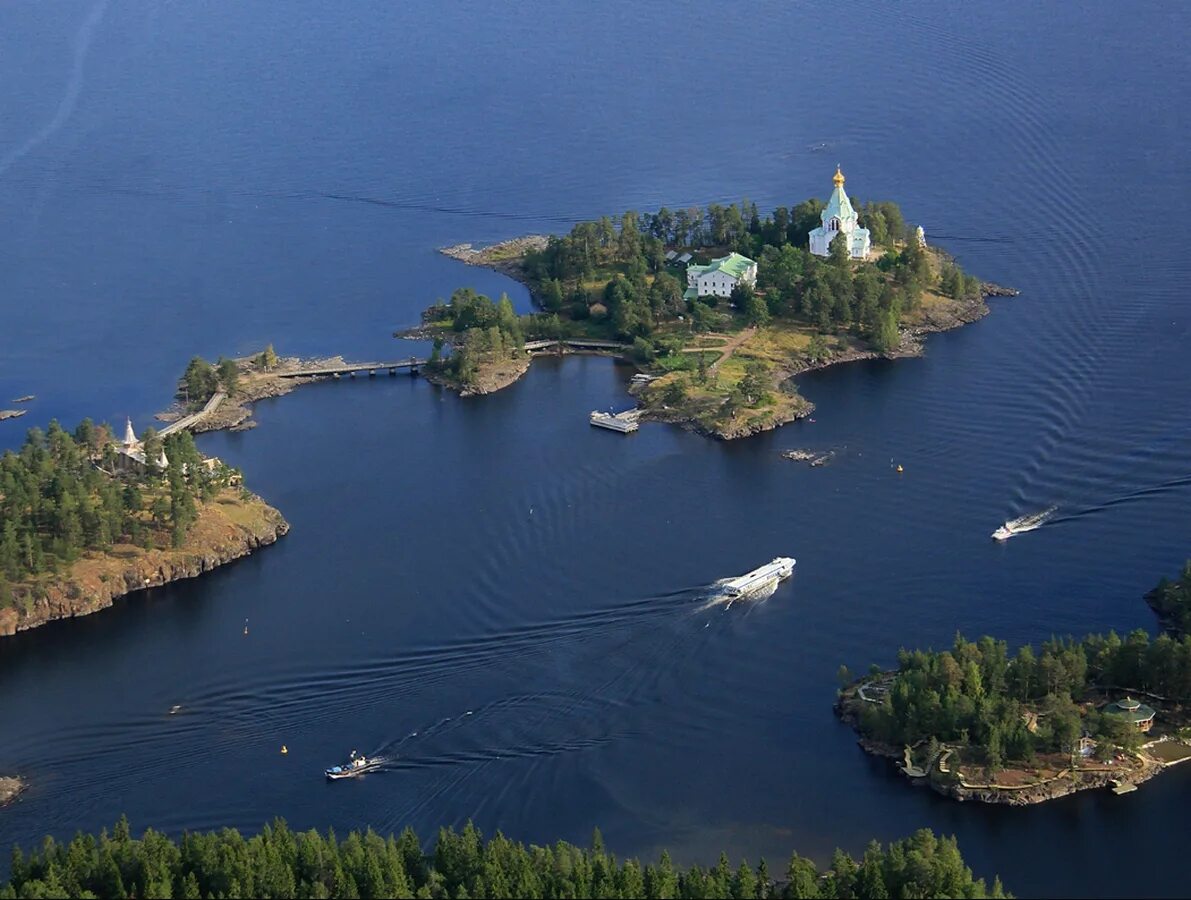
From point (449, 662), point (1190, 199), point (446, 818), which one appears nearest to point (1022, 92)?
point (1190, 199)

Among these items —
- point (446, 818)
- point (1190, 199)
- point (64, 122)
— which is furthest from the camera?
point (64, 122)

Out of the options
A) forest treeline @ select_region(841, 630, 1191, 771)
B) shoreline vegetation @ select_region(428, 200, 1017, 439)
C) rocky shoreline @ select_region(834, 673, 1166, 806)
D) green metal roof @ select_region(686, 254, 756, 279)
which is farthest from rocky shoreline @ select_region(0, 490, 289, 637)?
green metal roof @ select_region(686, 254, 756, 279)

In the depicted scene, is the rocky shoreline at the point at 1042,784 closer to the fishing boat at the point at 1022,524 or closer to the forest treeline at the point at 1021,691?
the forest treeline at the point at 1021,691

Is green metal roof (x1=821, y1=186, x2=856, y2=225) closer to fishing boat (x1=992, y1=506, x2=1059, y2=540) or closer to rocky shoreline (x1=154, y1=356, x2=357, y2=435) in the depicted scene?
rocky shoreline (x1=154, y1=356, x2=357, y2=435)

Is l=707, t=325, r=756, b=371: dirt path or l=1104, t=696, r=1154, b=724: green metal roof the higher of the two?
l=707, t=325, r=756, b=371: dirt path

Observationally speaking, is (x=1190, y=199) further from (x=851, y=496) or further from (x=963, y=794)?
(x=963, y=794)

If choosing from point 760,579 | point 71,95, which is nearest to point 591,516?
point 760,579

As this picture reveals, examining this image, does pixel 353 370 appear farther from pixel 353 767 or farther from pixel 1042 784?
pixel 1042 784
